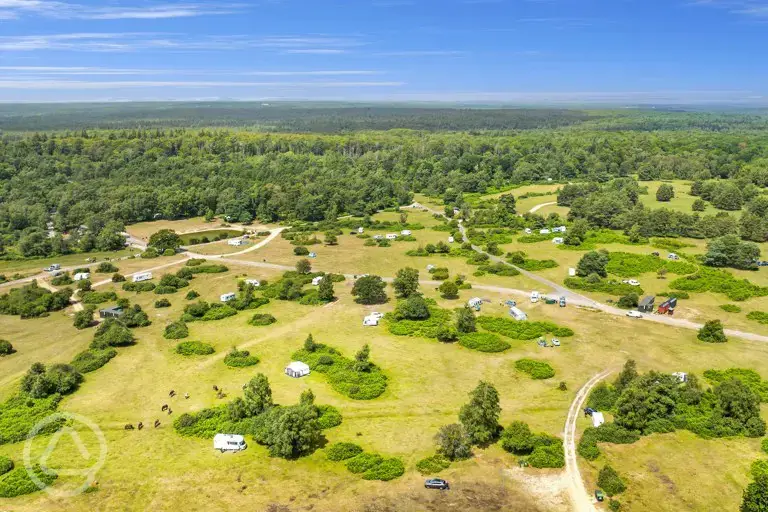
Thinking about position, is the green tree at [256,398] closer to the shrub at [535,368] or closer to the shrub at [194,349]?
the shrub at [194,349]

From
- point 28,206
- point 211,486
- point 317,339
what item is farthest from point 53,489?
point 28,206

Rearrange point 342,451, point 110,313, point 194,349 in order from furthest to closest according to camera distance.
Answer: point 110,313 → point 194,349 → point 342,451

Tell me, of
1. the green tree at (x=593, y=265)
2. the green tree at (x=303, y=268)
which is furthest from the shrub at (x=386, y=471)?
the green tree at (x=593, y=265)

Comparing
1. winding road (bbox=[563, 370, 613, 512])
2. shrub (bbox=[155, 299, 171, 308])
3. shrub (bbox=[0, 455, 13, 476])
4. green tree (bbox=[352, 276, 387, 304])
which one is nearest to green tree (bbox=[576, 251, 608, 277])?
green tree (bbox=[352, 276, 387, 304])

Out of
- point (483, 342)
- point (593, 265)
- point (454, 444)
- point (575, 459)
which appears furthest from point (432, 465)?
point (593, 265)

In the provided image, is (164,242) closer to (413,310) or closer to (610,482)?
(413,310)

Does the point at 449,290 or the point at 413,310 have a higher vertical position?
the point at 413,310

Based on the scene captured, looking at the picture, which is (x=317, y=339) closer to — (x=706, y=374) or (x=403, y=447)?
(x=403, y=447)
